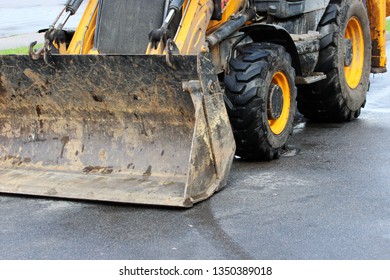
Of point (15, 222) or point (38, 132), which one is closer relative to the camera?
point (15, 222)

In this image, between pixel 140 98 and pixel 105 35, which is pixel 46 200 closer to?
pixel 140 98

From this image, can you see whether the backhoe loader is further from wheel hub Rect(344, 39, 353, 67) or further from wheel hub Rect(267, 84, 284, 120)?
wheel hub Rect(344, 39, 353, 67)

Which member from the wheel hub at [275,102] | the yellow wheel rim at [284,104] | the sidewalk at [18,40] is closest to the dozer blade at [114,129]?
the wheel hub at [275,102]

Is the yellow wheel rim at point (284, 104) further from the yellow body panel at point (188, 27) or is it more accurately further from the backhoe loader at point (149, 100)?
the yellow body panel at point (188, 27)

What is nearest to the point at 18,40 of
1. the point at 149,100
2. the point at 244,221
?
the point at 149,100

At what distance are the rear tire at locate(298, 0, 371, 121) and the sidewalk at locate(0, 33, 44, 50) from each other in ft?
26.7

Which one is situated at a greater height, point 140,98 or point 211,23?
point 211,23

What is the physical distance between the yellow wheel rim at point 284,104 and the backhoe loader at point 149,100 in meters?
0.01

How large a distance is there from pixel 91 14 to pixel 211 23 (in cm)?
111

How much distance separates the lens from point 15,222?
6828mm

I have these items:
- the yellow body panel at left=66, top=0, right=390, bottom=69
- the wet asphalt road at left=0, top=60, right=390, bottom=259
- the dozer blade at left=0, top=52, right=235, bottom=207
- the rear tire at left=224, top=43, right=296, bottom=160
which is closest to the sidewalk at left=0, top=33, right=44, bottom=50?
the yellow body panel at left=66, top=0, right=390, bottom=69
